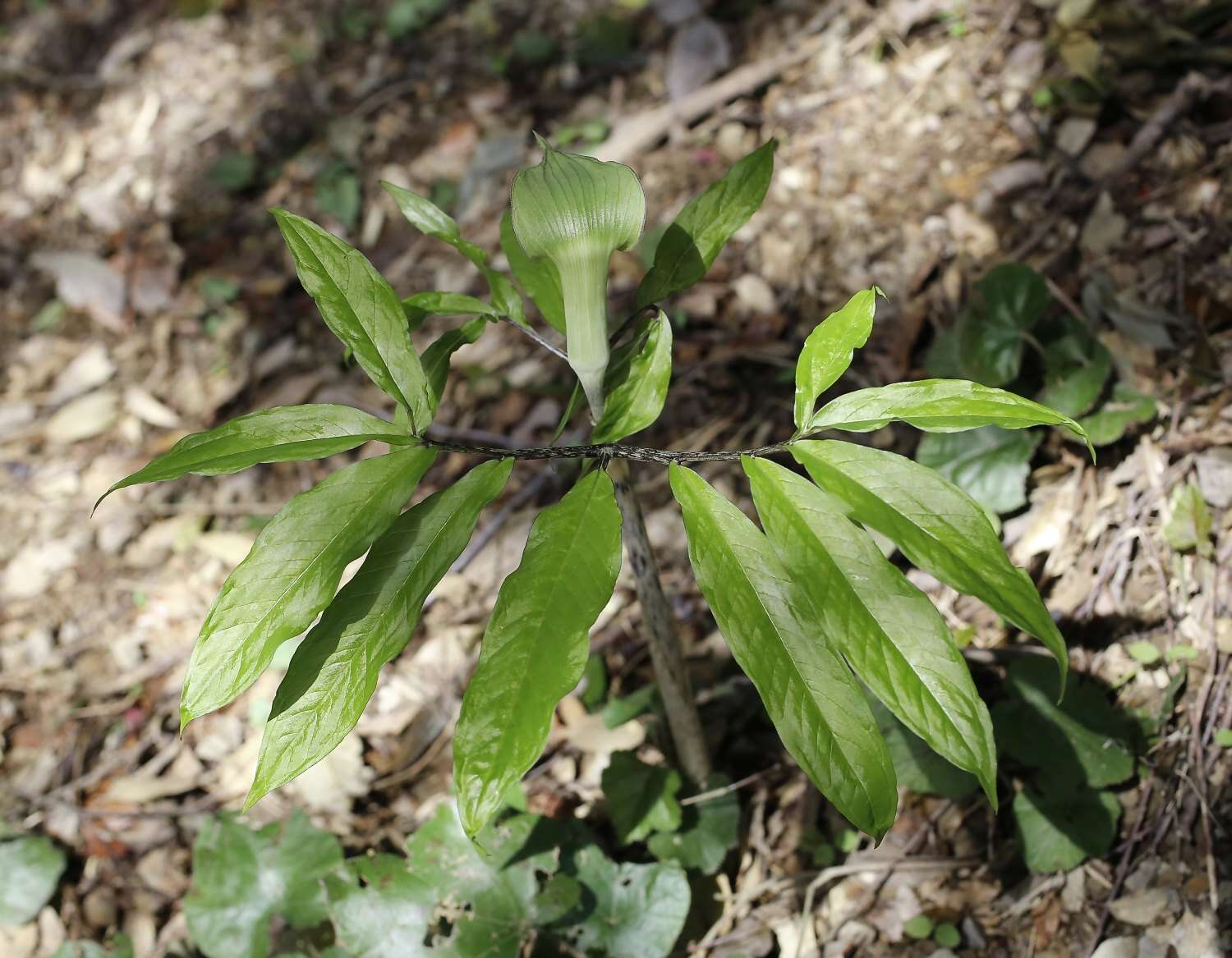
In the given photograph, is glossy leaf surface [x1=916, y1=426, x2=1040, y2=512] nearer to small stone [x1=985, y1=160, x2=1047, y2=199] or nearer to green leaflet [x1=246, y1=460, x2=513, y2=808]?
small stone [x1=985, y1=160, x2=1047, y2=199]

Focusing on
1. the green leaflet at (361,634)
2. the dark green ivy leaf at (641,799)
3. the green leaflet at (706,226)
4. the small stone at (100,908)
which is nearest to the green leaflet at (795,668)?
the green leaflet at (361,634)

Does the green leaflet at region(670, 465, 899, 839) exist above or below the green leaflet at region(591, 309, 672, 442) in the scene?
below

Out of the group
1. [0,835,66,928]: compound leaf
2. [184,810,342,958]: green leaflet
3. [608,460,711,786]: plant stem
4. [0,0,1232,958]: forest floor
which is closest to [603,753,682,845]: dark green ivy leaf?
[608,460,711,786]: plant stem

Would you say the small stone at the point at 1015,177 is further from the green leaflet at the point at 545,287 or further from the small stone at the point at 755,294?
the green leaflet at the point at 545,287

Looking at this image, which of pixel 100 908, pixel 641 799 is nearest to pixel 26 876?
pixel 100 908

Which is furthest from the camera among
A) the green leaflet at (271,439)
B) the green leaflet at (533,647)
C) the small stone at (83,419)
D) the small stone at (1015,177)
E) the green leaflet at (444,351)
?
the small stone at (83,419)

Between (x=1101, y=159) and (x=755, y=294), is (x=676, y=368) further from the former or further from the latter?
(x=1101, y=159)
